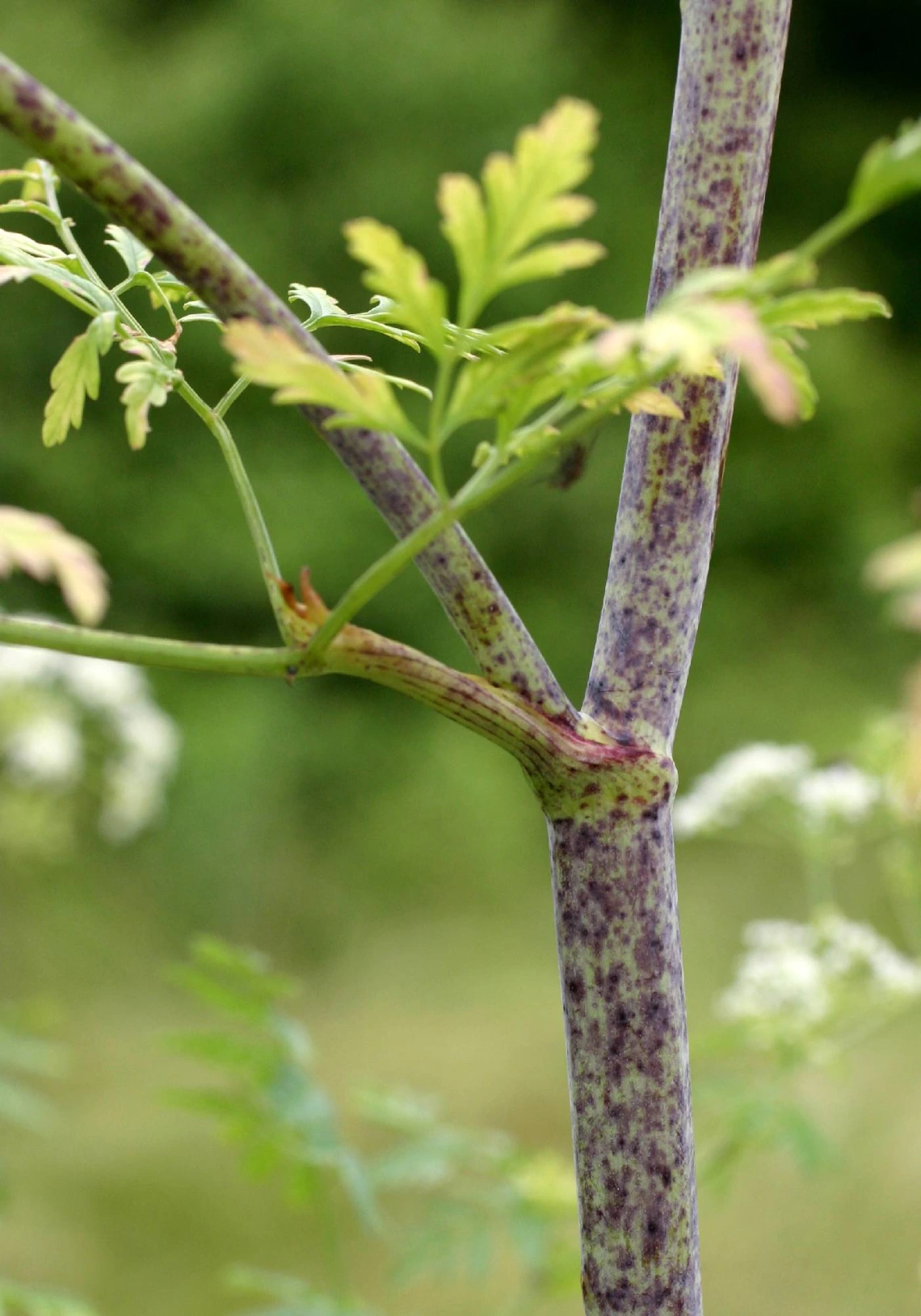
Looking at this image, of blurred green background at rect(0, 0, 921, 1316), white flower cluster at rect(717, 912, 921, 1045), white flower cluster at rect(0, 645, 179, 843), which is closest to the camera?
white flower cluster at rect(717, 912, 921, 1045)

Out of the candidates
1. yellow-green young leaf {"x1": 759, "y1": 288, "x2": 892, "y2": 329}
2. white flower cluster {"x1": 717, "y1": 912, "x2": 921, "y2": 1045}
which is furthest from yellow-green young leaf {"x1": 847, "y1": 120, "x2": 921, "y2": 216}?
white flower cluster {"x1": 717, "y1": 912, "x2": 921, "y2": 1045}

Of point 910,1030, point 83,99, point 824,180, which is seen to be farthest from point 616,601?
point 824,180

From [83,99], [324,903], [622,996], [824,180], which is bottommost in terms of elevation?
[622,996]

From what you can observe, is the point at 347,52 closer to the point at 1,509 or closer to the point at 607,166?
the point at 607,166

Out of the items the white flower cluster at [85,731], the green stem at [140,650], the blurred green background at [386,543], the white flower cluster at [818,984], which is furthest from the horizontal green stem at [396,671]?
the blurred green background at [386,543]

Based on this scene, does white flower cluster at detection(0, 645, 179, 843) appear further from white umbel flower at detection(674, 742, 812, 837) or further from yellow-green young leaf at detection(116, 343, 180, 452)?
yellow-green young leaf at detection(116, 343, 180, 452)

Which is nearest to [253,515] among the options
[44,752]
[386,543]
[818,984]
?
[818,984]
